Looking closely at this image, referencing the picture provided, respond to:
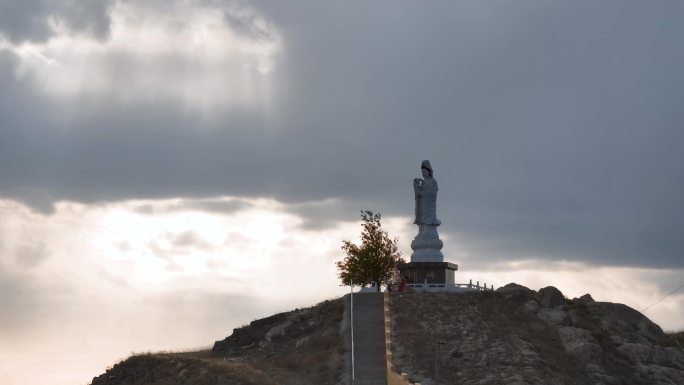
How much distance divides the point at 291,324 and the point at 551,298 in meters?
17.6

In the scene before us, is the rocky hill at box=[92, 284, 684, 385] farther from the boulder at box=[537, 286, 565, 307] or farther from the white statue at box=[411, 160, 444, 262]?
the white statue at box=[411, 160, 444, 262]

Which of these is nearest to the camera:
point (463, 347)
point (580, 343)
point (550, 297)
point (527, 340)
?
point (463, 347)

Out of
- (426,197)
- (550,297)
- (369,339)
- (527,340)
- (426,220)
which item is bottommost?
(527,340)

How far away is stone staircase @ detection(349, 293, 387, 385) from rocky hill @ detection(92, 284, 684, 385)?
926 millimetres

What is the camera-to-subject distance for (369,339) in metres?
68.6

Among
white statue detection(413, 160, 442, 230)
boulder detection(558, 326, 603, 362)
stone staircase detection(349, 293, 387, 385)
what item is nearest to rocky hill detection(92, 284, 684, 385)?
boulder detection(558, 326, 603, 362)

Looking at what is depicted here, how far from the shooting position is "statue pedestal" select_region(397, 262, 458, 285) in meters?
79.8

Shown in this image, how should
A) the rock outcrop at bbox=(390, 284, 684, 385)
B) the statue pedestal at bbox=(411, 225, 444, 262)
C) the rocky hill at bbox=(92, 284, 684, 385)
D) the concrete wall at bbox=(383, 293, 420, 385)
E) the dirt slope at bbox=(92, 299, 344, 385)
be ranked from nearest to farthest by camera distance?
Result: the concrete wall at bbox=(383, 293, 420, 385) → the dirt slope at bbox=(92, 299, 344, 385) → the rocky hill at bbox=(92, 284, 684, 385) → the rock outcrop at bbox=(390, 284, 684, 385) → the statue pedestal at bbox=(411, 225, 444, 262)

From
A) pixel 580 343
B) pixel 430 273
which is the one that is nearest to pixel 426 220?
pixel 430 273

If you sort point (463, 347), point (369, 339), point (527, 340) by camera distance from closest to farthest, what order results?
point (463, 347), point (527, 340), point (369, 339)

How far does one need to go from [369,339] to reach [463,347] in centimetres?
614

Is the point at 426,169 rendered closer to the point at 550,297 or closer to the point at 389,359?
the point at 550,297

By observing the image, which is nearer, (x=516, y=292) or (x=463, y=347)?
(x=463, y=347)

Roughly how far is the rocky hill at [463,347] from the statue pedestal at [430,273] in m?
4.59
